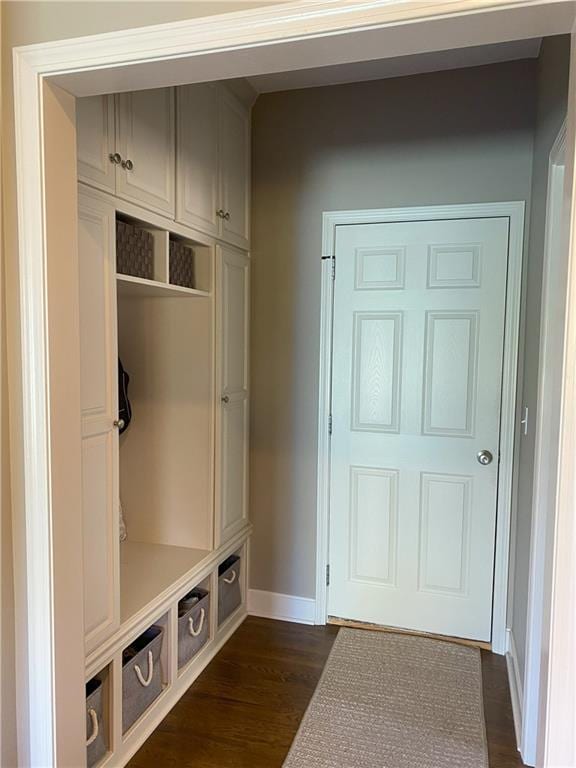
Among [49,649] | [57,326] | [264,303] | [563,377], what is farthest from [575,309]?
[264,303]

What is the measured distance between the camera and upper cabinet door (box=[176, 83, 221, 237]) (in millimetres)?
2141

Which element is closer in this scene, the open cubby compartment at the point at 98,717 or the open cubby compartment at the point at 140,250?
the open cubby compartment at the point at 98,717

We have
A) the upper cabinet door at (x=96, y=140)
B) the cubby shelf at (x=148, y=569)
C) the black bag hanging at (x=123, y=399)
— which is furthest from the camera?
the black bag hanging at (x=123, y=399)

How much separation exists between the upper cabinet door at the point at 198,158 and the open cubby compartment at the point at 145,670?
1637mm

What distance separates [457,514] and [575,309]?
1821 millimetres

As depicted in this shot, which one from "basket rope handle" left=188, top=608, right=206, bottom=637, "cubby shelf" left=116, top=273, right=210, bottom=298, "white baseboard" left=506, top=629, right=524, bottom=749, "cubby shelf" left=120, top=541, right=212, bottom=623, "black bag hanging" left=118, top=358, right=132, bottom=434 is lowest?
"white baseboard" left=506, top=629, right=524, bottom=749

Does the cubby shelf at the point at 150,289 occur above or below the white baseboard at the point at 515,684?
above

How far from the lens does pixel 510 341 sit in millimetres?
2500

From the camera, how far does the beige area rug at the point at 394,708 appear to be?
194cm

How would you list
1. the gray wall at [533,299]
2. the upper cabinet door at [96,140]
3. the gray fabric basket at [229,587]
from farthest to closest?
1. the gray fabric basket at [229,587]
2. the gray wall at [533,299]
3. the upper cabinet door at [96,140]

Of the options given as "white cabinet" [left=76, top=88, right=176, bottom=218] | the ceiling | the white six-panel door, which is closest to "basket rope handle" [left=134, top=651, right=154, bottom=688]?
the white six-panel door

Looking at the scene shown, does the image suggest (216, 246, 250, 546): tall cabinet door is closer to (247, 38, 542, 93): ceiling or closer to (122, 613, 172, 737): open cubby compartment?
(122, 613, 172, 737): open cubby compartment

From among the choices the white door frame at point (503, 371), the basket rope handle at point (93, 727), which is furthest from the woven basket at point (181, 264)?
the basket rope handle at point (93, 727)

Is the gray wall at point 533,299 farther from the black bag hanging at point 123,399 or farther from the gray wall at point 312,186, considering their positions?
the black bag hanging at point 123,399
